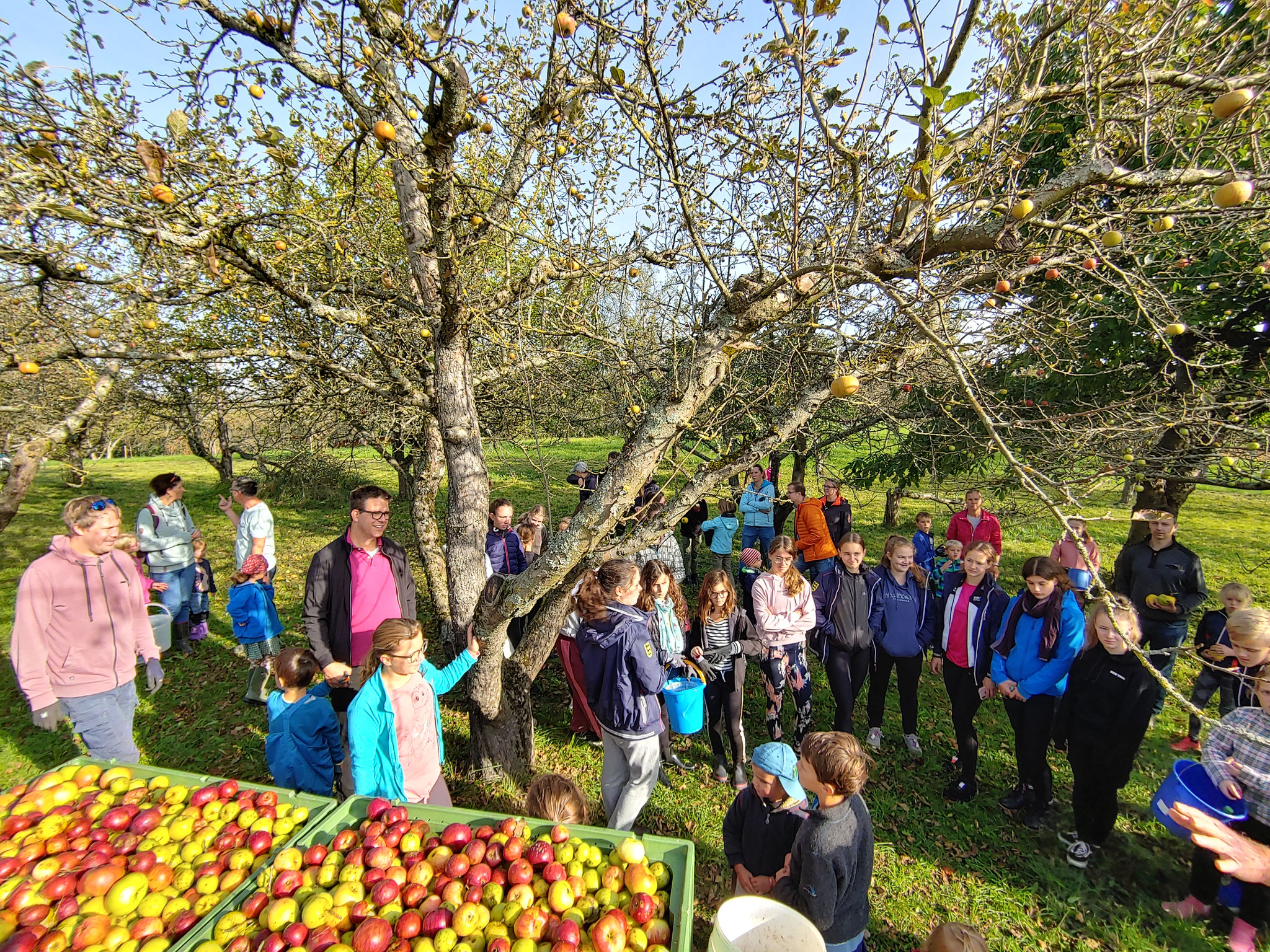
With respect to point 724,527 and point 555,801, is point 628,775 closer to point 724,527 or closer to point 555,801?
point 555,801

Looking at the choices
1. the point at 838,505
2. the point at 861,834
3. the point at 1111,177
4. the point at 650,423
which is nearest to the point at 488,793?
the point at 861,834

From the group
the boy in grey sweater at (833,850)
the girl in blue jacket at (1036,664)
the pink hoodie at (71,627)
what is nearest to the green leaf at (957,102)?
the boy in grey sweater at (833,850)

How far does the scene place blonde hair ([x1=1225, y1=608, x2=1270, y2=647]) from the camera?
2773 millimetres

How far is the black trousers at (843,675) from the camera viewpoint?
14.5 feet

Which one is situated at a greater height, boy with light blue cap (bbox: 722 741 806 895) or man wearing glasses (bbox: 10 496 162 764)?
man wearing glasses (bbox: 10 496 162 764)

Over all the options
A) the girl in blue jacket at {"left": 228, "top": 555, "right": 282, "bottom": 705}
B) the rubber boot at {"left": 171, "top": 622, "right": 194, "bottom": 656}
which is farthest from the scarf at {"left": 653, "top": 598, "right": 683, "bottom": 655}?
the rubber boot at {"left": 171, "top": 622, "right": 194, "bottom": 656}

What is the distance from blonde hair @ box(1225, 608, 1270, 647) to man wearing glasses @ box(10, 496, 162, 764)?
20.0ft

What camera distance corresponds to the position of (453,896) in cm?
189

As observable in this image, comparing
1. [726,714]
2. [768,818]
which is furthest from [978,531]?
[768,818]

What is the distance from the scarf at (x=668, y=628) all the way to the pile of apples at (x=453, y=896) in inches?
80.6

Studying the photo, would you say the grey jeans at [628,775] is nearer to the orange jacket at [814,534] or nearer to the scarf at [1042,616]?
the scarf at [1042,616]

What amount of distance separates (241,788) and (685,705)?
101 inches

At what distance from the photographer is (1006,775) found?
14.3 ft

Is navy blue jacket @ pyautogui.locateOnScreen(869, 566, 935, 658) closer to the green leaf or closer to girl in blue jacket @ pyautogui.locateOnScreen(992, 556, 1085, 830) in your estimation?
girl in blue jacket @ pyautogui.locateOnScreen(992, 556, 1085, 830)
